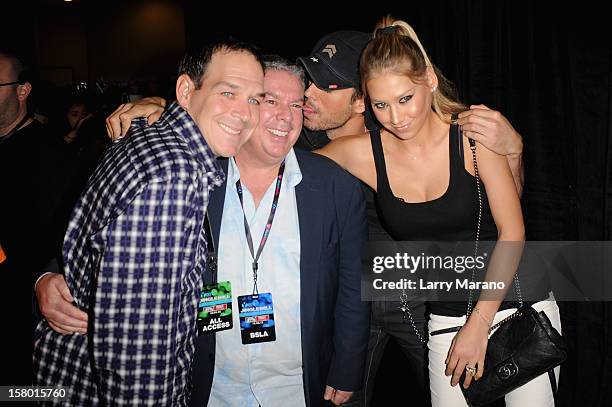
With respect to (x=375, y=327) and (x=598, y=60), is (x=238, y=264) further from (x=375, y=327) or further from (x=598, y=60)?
(x=598, y=60)

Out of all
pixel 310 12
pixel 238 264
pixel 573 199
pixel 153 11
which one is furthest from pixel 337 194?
pixel 153 11

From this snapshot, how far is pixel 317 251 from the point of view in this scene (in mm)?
1746

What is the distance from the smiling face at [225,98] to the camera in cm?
151

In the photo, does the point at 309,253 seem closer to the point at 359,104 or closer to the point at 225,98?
the point at 225,98

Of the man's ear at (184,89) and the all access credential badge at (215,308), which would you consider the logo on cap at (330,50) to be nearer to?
the man's ear at (184,89)

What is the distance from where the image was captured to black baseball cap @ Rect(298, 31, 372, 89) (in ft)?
8.11

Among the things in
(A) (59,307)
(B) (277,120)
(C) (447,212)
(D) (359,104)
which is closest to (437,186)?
(C) (447,212)

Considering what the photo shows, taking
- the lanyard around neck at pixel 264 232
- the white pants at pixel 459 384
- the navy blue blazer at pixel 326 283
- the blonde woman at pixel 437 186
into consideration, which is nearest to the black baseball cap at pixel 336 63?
the blonde woman at pixel 437 186

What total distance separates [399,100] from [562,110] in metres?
1.03

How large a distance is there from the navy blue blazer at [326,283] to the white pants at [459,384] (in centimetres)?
28

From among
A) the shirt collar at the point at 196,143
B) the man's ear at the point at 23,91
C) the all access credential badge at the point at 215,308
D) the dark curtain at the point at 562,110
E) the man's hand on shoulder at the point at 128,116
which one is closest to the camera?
the shirt collar at the point at 196,143

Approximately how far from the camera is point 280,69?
1895 millimetres

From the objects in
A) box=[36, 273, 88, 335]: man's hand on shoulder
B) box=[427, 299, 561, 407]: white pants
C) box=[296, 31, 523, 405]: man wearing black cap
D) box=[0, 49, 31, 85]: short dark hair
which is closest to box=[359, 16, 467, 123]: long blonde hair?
box=[296, 31, 523, 405]: man wearing black cap

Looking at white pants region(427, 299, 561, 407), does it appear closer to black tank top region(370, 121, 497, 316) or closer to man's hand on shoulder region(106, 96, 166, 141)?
black tank top region(370, 121, 497, 316)
